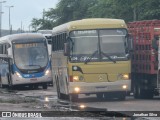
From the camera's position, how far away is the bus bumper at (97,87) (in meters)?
28.0

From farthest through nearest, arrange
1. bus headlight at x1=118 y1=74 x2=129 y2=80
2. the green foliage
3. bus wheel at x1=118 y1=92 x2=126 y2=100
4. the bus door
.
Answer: the green foliage → the bus door → bus wheel at x1=118 y1=92 x2=126 y2=100 → bus headlight at x1=118 y1=74 x2=129 y2=80

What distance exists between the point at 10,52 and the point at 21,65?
3.33 ft

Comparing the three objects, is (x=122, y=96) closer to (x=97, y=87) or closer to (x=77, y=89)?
(x=97, y=87)

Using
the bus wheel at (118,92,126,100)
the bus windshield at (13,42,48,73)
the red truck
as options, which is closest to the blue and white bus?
the bus windshield at (13,42,48,73)

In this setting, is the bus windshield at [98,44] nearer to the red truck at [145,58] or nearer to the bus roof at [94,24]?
the bus roof at [94,24]

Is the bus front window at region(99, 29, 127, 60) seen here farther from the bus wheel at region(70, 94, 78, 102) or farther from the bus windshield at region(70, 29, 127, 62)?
the bus wheel at region(70, 94, 78, 102)

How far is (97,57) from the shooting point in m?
28.1

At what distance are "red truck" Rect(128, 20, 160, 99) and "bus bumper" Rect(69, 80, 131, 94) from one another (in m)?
1.20

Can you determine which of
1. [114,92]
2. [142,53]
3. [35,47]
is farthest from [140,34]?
[35,47]

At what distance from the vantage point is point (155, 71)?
1109 inches

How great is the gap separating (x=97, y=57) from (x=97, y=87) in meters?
1.14

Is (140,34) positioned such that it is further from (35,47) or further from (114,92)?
(35,47)

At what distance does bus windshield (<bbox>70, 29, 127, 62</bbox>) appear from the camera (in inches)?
1104

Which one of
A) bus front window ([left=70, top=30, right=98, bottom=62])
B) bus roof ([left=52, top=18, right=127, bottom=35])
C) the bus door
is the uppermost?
bus roof ([left=52, top=18, right=127, bottom=35])
